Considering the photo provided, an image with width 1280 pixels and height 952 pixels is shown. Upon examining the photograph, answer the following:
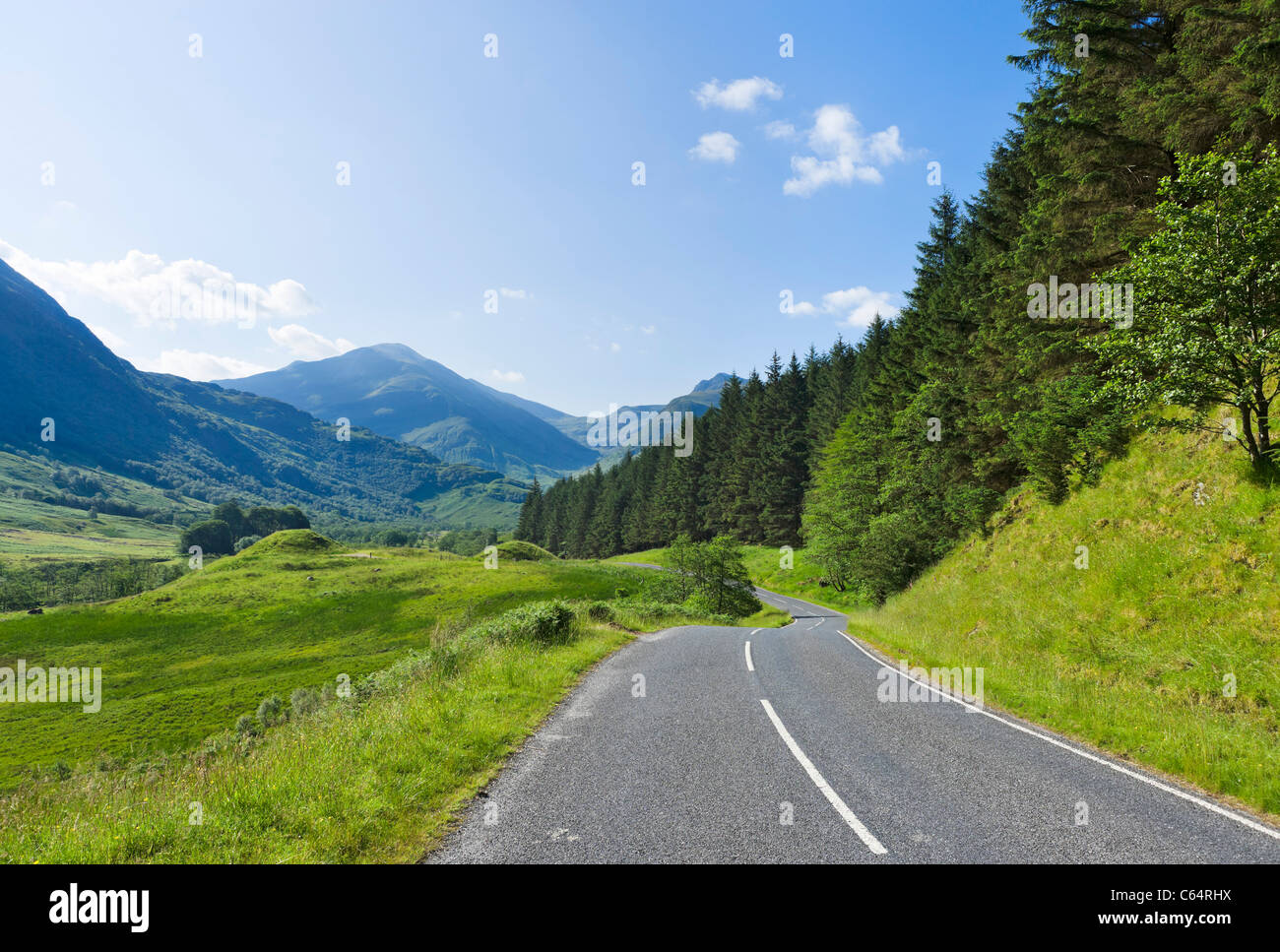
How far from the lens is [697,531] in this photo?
80.4 m

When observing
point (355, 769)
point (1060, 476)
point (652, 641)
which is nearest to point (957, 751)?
point (355, 769)

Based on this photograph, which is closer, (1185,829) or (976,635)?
(1185,829)

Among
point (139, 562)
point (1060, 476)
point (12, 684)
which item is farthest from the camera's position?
point (139, 562)

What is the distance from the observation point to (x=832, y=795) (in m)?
6.04

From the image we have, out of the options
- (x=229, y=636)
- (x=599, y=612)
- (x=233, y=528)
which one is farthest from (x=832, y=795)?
(x=233, y=528)

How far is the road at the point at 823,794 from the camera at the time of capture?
488 centimetres

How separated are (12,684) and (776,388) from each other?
78.2m

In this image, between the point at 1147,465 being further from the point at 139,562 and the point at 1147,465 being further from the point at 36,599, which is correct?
the point at 139,562

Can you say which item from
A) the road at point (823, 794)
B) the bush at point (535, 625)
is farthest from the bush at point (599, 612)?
the road at point (823, 794)

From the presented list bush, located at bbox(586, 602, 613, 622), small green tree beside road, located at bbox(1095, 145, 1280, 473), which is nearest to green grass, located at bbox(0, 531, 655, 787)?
bush, located at bbox(586, 602, 613, 622)

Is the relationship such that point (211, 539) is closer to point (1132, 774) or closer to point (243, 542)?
point (243, 542)

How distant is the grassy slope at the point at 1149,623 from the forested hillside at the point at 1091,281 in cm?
129

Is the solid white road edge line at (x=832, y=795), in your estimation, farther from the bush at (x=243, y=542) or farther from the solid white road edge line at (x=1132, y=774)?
the bush at (x=243, y=542)

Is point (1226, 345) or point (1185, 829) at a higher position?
point (1226, 345)
